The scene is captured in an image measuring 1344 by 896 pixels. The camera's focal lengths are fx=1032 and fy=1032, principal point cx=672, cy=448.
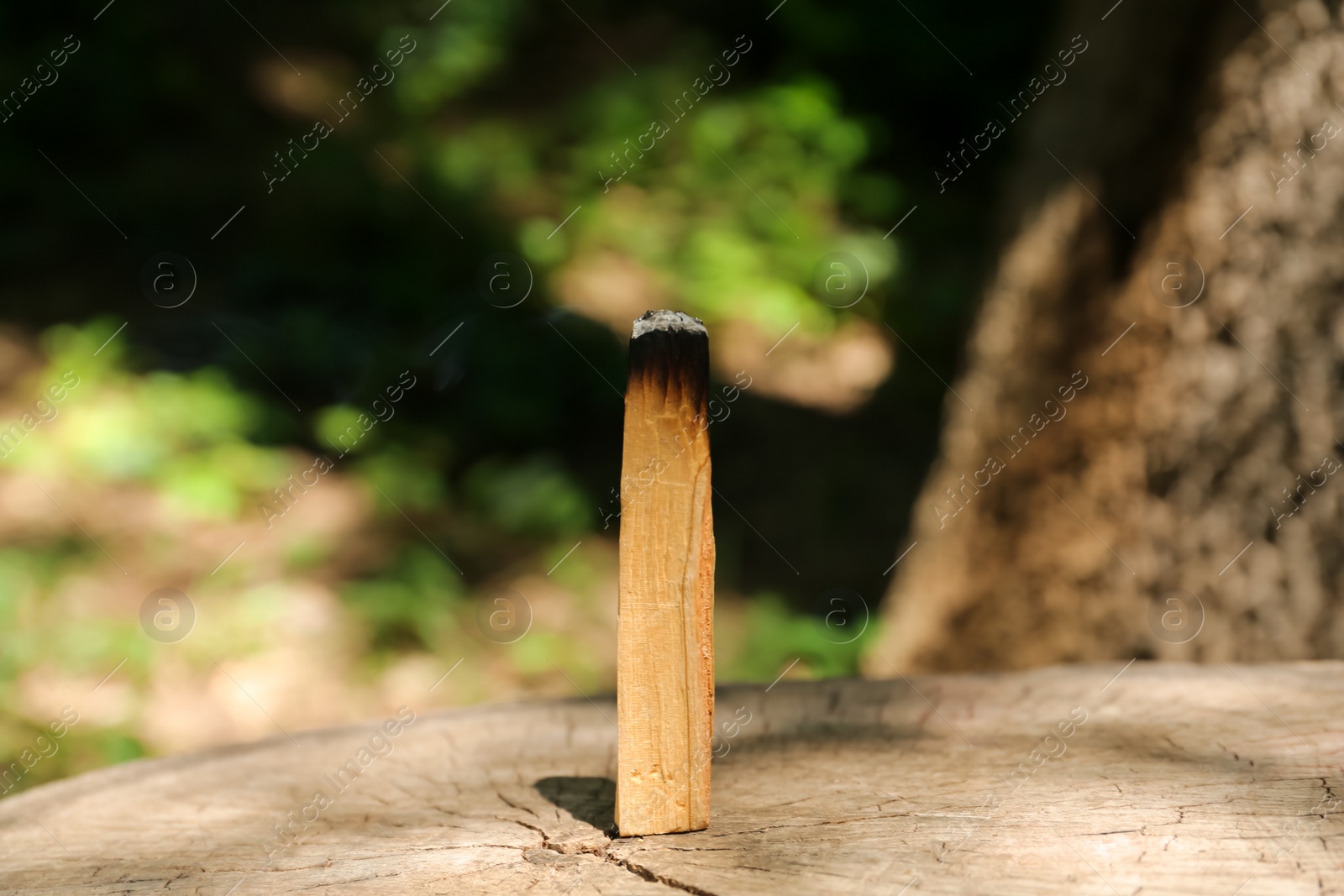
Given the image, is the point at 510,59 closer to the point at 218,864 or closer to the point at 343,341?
the point at 343,341

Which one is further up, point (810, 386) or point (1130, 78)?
point (810, 386)

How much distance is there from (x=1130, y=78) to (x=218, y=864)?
286 cm

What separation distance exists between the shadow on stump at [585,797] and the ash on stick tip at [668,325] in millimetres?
625

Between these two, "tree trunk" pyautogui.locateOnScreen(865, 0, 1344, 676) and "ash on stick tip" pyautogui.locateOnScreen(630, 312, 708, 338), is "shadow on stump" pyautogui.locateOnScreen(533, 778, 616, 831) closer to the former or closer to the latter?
"ash on stick tip" pyautogui.locateOnScreen(630, 312, 708, 338)

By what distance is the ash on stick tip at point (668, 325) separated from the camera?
125 cm

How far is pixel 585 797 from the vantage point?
4.78ft

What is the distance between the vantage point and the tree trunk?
7.82ft

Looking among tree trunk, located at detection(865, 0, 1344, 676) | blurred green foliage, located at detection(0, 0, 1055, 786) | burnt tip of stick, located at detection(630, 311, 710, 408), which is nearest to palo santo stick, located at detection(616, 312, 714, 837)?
burnt tip of stick, located at detection(630, 311, 710, 408)

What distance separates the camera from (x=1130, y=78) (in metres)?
2.85

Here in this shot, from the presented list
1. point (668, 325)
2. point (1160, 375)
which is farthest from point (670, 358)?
point (1160, 375)

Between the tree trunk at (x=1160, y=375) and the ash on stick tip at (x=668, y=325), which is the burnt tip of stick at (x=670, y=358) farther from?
the tree trunk at (x=1160, y=375)

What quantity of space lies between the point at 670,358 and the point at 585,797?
2.12 ft

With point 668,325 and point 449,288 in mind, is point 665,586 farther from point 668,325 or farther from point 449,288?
point 449,288

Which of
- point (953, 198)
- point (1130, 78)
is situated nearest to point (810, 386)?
point (953, 198)
